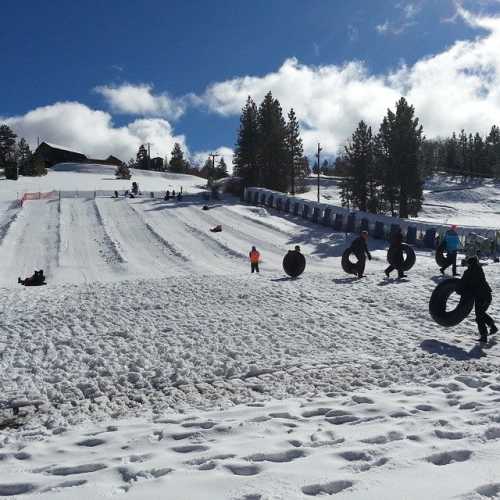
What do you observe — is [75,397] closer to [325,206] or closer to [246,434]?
[246,434]

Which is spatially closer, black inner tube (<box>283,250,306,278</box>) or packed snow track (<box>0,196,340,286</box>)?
black inner tube (<box>283,250,306,278</box>)

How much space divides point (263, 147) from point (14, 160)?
63263 mm

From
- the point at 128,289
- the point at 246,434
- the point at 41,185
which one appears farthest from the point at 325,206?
the point at 41,185

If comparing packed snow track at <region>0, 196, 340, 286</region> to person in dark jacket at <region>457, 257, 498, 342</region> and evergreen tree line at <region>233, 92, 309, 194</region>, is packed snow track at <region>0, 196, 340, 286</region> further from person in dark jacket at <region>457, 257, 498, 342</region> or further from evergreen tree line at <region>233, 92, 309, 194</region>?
evergreen tree line at <region>233, 92, 309, 194</region>

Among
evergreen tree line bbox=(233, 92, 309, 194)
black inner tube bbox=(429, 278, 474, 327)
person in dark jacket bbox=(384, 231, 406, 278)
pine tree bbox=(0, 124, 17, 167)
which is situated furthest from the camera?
pine tree bbox=(0, 124, 17, 167)

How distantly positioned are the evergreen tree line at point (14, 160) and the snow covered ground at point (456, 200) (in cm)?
4501

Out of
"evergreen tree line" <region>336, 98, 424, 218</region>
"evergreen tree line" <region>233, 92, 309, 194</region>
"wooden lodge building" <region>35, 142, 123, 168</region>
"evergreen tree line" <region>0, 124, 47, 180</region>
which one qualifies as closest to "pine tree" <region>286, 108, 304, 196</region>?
"evergreen tree line" <region>233, 92, 309, 194</region>

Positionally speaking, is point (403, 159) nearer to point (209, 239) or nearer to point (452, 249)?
point (209, 239)

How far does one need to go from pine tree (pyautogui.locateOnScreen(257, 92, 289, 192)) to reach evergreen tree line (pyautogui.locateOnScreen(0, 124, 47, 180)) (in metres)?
38.3

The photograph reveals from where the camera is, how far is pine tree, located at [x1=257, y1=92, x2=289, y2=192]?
194 feet

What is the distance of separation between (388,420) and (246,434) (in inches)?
67.4

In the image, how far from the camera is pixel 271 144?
59.1 m

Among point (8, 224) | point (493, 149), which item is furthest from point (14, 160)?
point (493, 149)

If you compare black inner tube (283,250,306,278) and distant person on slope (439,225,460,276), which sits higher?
distant person on slope (439,225,460,276)
